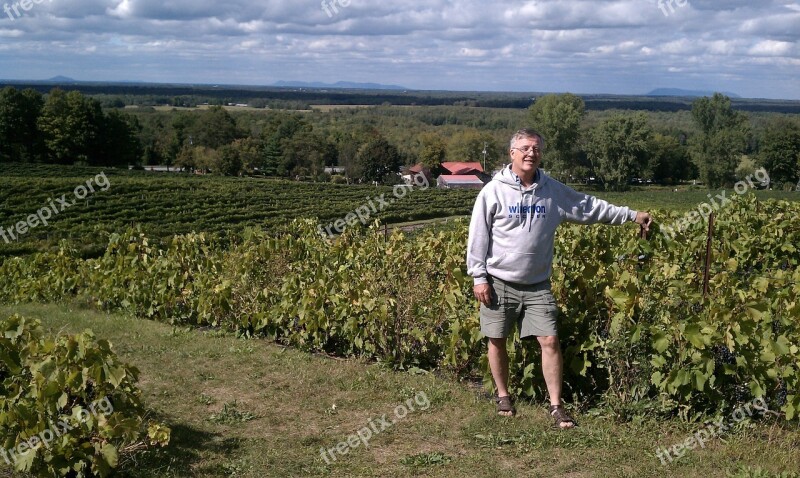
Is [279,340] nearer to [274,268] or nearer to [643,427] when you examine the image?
[274,268]

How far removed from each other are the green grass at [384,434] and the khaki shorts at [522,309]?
1.87ft

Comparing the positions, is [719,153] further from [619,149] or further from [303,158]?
[303,158]

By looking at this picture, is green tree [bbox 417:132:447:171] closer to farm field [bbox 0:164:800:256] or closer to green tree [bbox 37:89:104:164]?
farm field [bbox 0:164:800:256]

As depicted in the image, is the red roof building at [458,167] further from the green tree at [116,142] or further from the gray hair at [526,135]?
the gray hair at [526,135]

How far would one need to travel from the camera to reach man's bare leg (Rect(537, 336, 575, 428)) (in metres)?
4.59

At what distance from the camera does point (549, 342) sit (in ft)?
15.0

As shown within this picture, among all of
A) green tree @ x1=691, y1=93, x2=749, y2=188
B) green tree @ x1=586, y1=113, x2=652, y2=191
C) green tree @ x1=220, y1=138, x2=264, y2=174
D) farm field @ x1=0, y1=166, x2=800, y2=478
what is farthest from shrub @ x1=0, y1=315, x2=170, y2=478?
green tree @ x1=691, y1=93, x2=749, y2=188

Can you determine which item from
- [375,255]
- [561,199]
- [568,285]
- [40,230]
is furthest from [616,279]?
[40,230]

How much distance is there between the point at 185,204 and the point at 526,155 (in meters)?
51.9

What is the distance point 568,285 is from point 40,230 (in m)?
40.7

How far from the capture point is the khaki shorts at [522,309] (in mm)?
4574

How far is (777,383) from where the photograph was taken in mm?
4410

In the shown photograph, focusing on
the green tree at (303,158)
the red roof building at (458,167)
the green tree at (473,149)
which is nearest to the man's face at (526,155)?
the red roof building at (458,167)

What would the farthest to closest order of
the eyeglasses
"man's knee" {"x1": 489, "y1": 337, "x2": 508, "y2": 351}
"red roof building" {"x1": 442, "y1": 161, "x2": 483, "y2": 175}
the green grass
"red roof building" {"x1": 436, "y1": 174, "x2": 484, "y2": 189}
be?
"red roof building" {"x1": 442, "y1": 161, "x2": 483, "y2": 175} → "red roof building" {"x1": 436, "y1": 174, "x2": 484, "y2": 189} → "man's knee" {"x1": 489, "y1": 337, "x2": 508, "y2": 351} → the eyeglasses → the green grass
